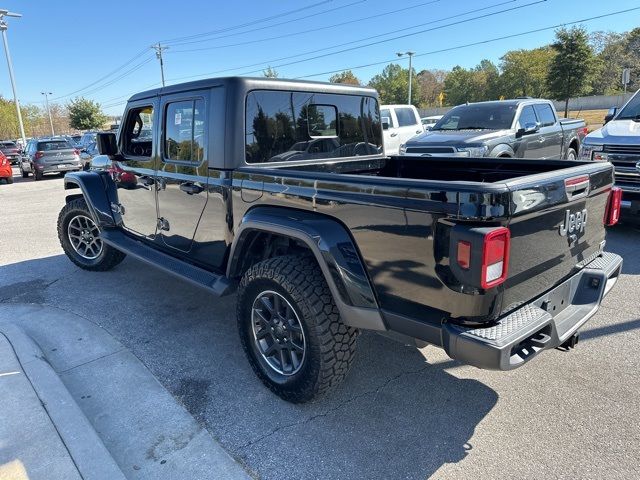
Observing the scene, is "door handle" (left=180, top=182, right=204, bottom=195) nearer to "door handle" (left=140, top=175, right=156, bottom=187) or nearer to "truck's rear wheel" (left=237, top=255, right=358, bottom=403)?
"door handle" (left=140, top=175, right=156, bottom=187)

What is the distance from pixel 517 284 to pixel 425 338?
0.52 m

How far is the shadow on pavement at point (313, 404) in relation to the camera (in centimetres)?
241

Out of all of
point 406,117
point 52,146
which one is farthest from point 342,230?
point 52,146

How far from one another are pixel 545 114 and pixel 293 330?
936 centimetres

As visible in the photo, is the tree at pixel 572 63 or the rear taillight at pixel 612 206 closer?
the rear taillight at pixel 612 206

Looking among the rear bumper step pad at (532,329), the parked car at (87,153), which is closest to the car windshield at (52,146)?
Answer: the parked car at (87,153)

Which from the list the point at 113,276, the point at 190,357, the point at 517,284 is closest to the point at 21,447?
the point at 190,357

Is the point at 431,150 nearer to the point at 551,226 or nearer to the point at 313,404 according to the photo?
the point at 551,226

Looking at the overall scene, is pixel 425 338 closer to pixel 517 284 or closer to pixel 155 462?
Answer: pixel 517 284

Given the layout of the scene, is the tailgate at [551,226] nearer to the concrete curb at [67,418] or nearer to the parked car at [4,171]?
the concrete curb at [67,418]

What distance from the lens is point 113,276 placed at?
5332 millimetres

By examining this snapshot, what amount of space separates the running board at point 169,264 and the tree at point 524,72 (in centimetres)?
6537

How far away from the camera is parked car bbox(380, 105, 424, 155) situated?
42.7 ft

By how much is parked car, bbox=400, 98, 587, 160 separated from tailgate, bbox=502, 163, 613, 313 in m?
5.20
